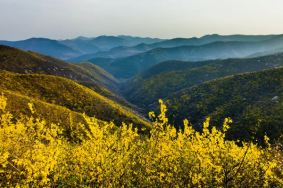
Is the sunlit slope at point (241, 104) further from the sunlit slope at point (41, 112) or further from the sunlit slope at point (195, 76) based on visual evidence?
the sunlit slope at point (41, 112)

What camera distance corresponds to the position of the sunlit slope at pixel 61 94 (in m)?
46.7

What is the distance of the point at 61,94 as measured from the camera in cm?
5269

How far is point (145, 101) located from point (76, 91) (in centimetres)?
6601

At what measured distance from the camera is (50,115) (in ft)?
110

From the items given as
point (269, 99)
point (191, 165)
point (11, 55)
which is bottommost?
point (269, 99)

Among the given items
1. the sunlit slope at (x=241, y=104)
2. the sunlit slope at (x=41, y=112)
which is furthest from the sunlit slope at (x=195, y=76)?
the sunlit slope at (x=41, y=112)

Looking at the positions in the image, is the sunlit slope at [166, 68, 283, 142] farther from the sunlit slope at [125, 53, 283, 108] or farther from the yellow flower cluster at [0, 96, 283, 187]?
the sunlit slope at [125, 53, 283, 108]

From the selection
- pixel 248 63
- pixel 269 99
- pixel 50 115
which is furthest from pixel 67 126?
pixel 248 63

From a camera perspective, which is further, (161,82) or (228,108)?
(161,82)

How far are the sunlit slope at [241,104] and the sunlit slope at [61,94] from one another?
29.1 meters

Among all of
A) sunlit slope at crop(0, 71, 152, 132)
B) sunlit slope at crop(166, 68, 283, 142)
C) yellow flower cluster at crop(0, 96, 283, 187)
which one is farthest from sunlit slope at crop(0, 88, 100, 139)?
sunlit slope at crop(166, 68, 283, 142)

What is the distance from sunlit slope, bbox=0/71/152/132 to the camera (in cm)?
4669

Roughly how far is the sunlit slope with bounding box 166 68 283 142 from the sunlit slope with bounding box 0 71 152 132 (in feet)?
95.3

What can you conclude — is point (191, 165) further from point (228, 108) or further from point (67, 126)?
point (228, 108)
